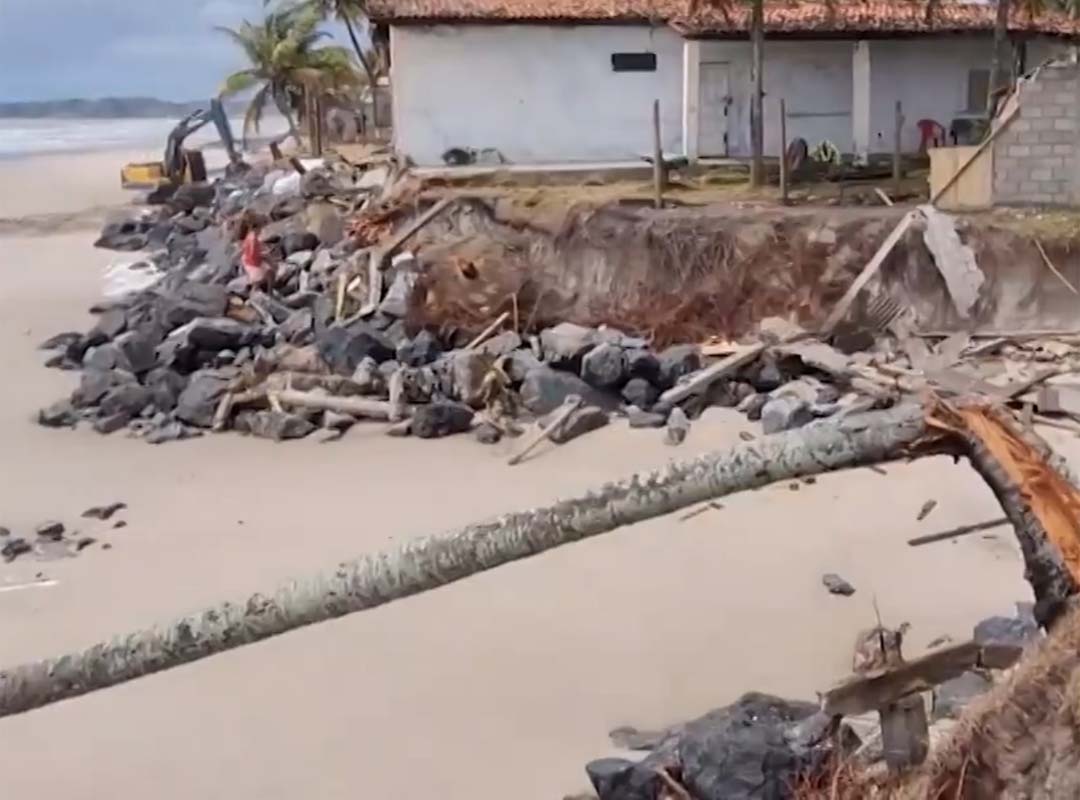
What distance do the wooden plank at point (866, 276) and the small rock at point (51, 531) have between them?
993 centimetres

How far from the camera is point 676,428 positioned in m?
14.7

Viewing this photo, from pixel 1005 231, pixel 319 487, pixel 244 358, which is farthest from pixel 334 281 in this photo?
pixel 1005 231

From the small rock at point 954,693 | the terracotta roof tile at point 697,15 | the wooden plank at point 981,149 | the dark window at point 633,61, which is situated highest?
the terracotta roof tile at point 697,15

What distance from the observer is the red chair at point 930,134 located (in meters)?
25.2

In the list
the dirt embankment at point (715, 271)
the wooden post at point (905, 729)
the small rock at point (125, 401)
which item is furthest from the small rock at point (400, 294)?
the wooden post at point (905, 729)

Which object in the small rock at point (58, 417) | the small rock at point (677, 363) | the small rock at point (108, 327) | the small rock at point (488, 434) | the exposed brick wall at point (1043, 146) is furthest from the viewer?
the small rock at point (108, 327)

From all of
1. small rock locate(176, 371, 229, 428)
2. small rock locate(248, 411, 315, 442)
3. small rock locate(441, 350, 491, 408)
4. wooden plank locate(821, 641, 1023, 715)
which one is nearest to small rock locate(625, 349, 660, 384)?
small rock locate(441, 350, 491, 408)

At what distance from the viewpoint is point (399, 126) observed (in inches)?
1018

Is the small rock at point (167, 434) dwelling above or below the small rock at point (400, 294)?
below

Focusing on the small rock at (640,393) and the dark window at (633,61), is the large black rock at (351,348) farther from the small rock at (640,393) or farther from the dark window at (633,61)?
the dark window at (633,61)

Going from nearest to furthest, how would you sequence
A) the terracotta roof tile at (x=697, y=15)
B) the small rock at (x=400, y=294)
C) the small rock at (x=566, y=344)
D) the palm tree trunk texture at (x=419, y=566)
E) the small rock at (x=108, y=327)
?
the palm tree trunk texture at (x=419, y=566) → the small rock at (x=566, y=344) → the small rock at (x=400, y=294) → the small rock at (x=108, y=327) → the terracotta roof tile at (x=697, y=15)

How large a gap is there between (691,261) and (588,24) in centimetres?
947

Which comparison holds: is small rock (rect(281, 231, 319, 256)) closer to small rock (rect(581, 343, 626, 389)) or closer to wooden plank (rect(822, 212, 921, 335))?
small rock (rect(581, 343, 626, 389))

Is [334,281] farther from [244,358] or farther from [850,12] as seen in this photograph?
[850,12]
